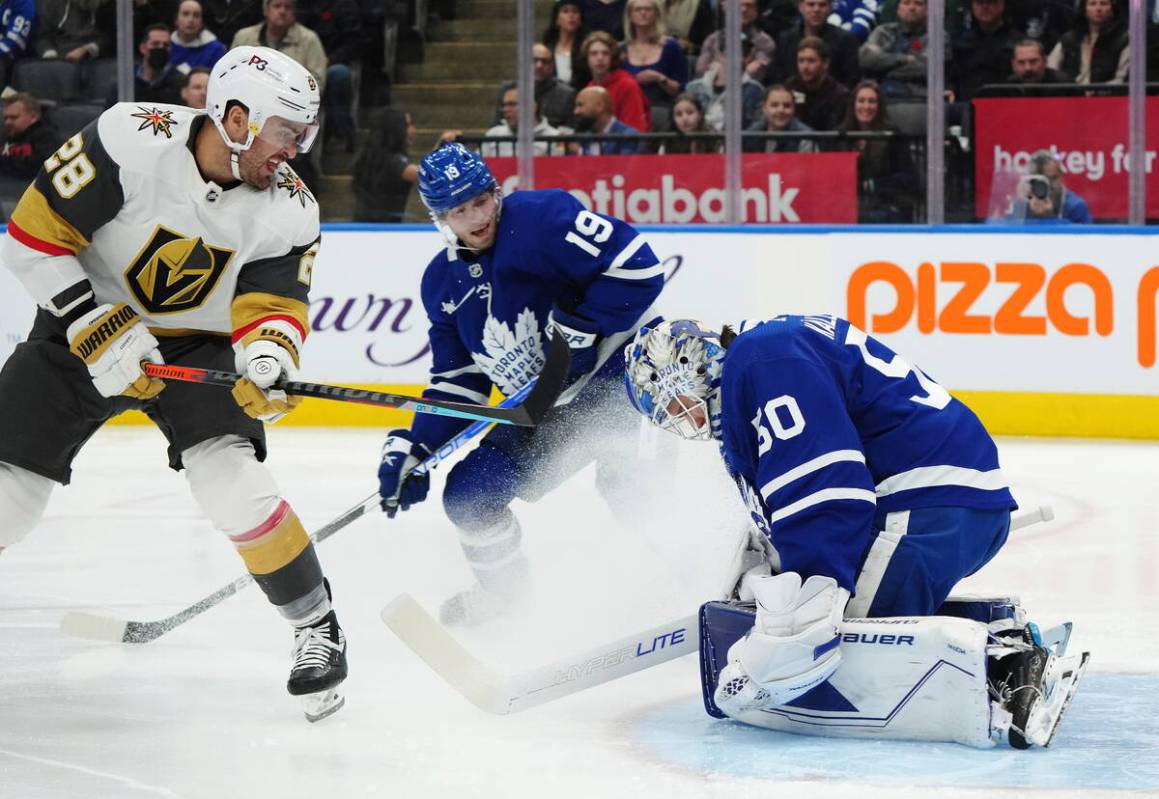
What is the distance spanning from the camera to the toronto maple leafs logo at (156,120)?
9.92 feet

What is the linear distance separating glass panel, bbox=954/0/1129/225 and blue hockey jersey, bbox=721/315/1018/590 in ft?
11.9

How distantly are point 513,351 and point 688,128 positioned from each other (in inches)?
123

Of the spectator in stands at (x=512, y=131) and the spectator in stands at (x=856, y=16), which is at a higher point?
the spectator in stands at (x=856, y=16)

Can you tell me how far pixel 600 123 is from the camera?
671 cm

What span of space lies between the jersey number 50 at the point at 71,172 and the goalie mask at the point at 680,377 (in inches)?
37.2

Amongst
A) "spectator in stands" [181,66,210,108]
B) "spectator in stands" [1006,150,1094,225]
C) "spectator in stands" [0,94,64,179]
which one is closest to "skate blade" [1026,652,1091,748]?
"spectator in stands" [1006,150,1094,225]

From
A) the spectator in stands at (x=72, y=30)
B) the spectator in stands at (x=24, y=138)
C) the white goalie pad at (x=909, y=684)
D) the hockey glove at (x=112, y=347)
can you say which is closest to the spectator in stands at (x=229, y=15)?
the spectator in stands at (x=72, y=30)

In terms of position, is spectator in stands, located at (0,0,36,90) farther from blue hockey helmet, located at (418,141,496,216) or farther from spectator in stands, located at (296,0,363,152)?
blue hockey helmet, located at (418,141,496,216)

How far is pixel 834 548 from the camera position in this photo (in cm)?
258

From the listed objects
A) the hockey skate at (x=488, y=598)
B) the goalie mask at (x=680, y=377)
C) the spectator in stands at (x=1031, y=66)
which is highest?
the spectator in stands at (x=1031, y=66)

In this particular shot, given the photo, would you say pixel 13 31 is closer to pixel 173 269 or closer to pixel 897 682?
pixel 173 269

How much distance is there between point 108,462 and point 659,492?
2618 millimetres

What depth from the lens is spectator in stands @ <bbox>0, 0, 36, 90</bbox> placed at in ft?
22.3

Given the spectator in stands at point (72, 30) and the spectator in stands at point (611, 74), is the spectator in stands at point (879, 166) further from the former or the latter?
the spectator in stands at point (72, 30)
